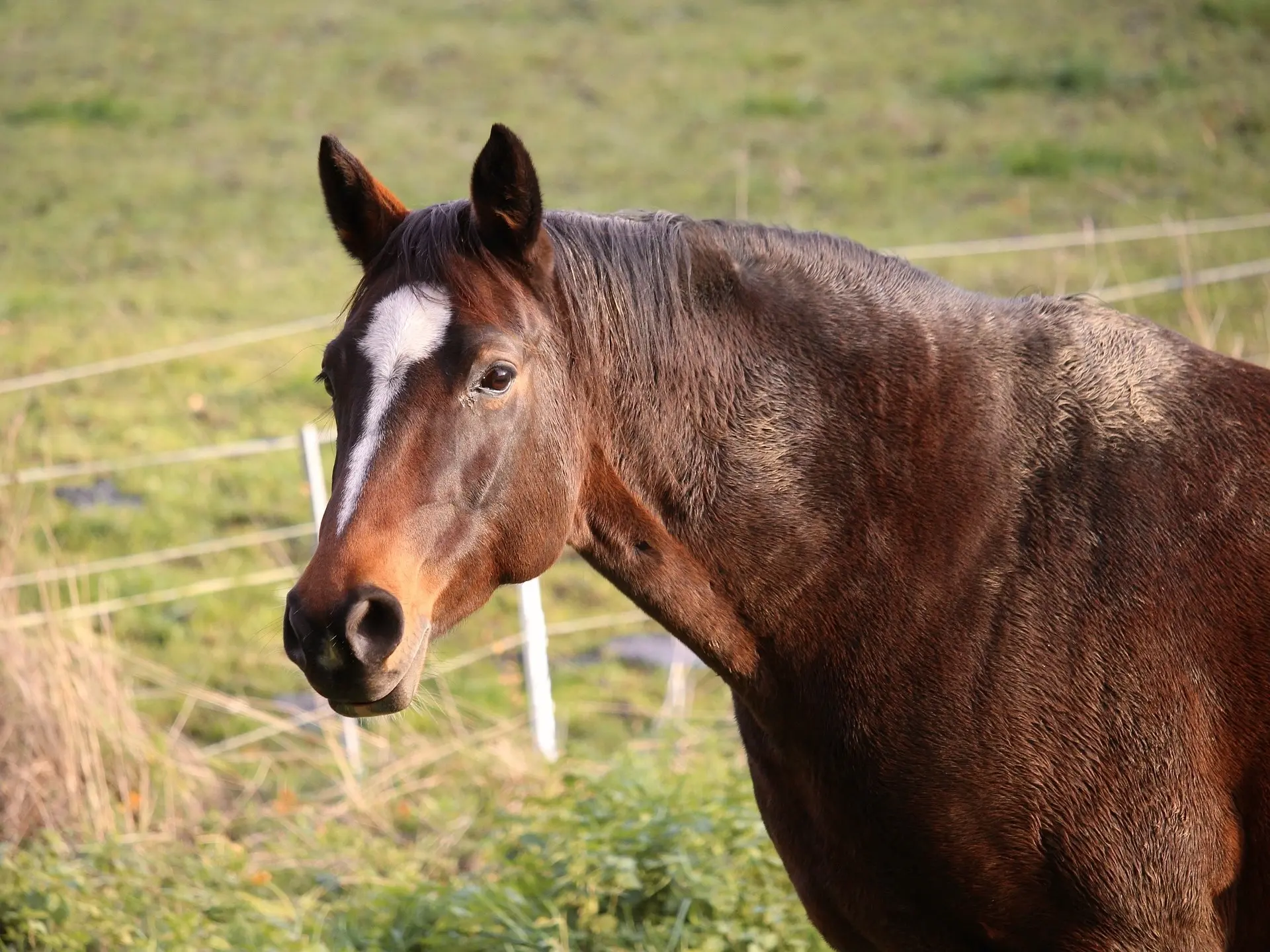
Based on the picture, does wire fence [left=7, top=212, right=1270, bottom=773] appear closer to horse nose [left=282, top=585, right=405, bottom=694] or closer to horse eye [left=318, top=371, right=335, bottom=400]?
horse eye [left=318, top=371, right=335, bottom=400]

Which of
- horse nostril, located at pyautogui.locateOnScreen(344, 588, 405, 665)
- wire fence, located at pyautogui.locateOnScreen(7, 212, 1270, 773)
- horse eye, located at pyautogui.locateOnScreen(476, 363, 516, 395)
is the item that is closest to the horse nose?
horse nostril, located at pyautogui.locateOnScreen(344, 588, 405, 665)

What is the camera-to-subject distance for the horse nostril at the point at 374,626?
1.94 m

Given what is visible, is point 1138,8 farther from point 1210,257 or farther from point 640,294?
point 640,294

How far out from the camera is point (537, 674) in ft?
17.5

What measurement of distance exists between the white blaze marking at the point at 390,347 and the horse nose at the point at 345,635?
166 millimetres

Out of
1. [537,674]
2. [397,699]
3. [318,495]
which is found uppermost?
[397,699]

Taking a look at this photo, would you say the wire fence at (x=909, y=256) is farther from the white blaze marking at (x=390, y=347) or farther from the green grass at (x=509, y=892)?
the white blaze marking at (x=390, y=347)

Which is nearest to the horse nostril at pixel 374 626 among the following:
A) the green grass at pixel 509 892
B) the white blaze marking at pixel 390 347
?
the white blaze marking at pixel 390 347

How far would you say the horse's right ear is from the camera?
2.32 m

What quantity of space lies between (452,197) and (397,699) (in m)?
10.2

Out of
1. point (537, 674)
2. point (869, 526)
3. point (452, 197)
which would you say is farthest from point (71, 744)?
point (452, 197)

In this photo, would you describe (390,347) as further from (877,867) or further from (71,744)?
(71,744)

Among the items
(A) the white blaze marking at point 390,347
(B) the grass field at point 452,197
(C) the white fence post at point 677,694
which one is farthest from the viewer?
(C) the white fence post at point 677,694

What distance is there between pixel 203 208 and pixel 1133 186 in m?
8.17
